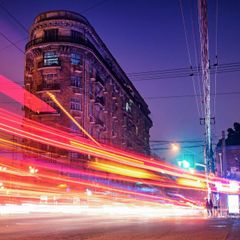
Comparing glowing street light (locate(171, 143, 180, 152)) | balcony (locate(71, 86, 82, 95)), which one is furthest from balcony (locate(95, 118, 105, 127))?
glowing street light (locate(171, 143, 180, 152))

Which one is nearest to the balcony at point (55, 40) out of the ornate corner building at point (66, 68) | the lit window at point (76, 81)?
the ornate corner building at point (66, 68)

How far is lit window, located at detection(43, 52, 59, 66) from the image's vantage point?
62906mm

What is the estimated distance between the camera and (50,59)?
208 ft

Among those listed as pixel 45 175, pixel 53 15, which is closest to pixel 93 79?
pixel 53 15

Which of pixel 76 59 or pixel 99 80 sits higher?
pixel 76 59

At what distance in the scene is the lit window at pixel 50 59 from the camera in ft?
206

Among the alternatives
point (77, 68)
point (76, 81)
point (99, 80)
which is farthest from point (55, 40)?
point (99, 80)

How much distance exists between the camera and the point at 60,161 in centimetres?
5972

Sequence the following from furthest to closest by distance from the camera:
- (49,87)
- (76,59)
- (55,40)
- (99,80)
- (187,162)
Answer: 1. (99,80)
2. (76,59)
3. (49,87)
4. (55,40)
5. (187,162)

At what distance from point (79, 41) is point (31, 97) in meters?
10.3

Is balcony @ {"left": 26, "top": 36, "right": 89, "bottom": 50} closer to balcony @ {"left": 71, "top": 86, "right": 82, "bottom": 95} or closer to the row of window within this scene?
the row of window

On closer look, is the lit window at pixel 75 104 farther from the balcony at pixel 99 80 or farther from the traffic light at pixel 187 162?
the traffic light at pixel 187 162

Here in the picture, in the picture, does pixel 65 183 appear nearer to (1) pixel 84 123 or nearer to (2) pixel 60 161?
(2) pixel 60 161

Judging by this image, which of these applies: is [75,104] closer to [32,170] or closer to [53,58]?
[53,58]
